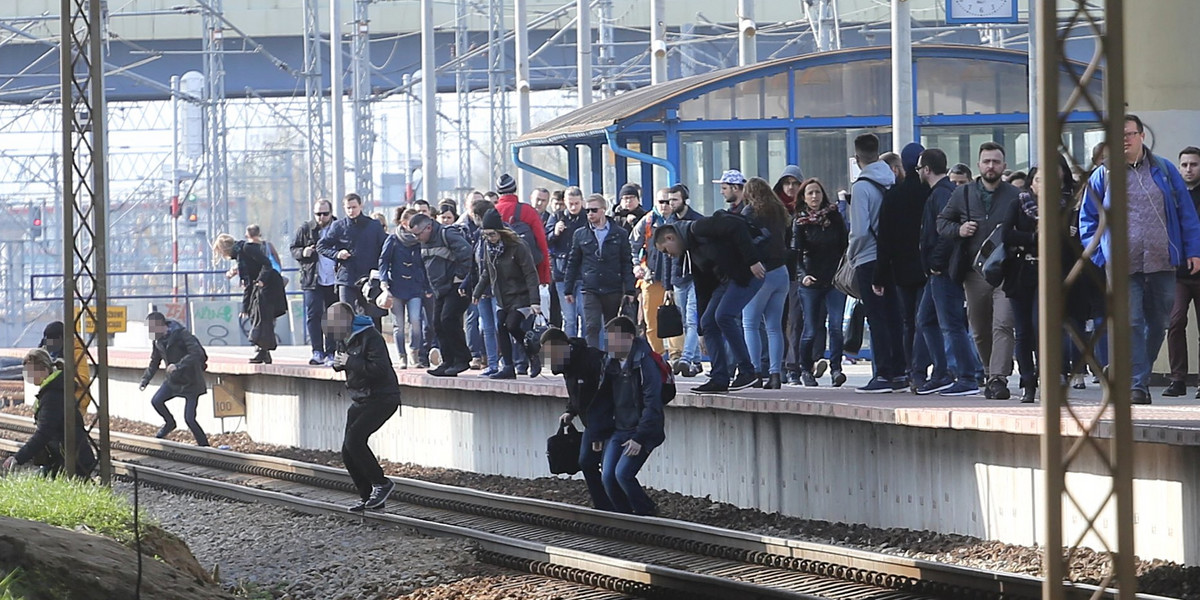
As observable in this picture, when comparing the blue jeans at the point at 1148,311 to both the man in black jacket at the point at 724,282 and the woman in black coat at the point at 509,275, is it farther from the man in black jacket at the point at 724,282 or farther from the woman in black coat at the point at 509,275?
the woman in black coat at the point at 509,275

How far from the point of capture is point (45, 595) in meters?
8.68

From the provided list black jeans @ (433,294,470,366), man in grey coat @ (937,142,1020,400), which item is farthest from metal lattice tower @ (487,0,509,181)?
man in grey coat @ (937,142,1020,400)

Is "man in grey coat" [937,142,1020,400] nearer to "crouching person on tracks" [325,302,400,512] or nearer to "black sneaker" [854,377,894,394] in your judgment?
"black sneaker" [854,377,894,394]

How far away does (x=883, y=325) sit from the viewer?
13.0 meters

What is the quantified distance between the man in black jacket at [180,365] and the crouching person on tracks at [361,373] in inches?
271

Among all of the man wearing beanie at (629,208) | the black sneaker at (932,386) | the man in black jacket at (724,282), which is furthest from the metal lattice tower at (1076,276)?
the man wearing beanie at (629,208)

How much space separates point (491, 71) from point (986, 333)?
89.9 ft

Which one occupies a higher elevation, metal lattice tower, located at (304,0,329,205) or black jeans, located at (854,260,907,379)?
metal lattice tower, located at (304,0,329,205)

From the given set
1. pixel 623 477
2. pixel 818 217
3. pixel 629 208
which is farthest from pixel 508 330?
pixel 623 477

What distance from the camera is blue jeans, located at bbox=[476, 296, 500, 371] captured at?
16.5 meters

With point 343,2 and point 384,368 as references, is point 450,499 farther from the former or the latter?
point 343,2

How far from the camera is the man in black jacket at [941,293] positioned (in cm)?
1180

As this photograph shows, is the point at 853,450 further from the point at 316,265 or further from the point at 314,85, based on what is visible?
the point at 314,85

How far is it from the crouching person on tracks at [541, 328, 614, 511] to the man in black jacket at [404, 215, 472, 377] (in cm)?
400
